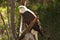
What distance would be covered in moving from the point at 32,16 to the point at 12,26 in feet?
1.83

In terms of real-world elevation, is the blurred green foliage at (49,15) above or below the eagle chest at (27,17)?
below

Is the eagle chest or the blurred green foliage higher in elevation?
the eagle chest

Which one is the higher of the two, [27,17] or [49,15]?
[27,17]

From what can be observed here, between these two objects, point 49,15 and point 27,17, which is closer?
point 27,17

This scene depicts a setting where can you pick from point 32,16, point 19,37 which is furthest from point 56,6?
point 19,37

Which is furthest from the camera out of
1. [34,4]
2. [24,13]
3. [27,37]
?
[34,4]

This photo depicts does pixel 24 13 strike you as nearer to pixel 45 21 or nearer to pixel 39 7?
pixel 45 21

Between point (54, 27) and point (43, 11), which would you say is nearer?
point (54, 27)

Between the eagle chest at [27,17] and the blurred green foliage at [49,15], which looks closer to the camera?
the eagle chest at [27,17]

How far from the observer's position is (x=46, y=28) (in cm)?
645

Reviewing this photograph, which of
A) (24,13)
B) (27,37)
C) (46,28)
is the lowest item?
(46,28)

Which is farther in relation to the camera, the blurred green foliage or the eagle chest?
the blurred green foliage

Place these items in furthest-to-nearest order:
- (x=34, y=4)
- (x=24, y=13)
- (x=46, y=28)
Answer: (x=34, y=4) → (x=46, y=28) → (x=24, y=13)

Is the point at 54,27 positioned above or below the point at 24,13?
below
